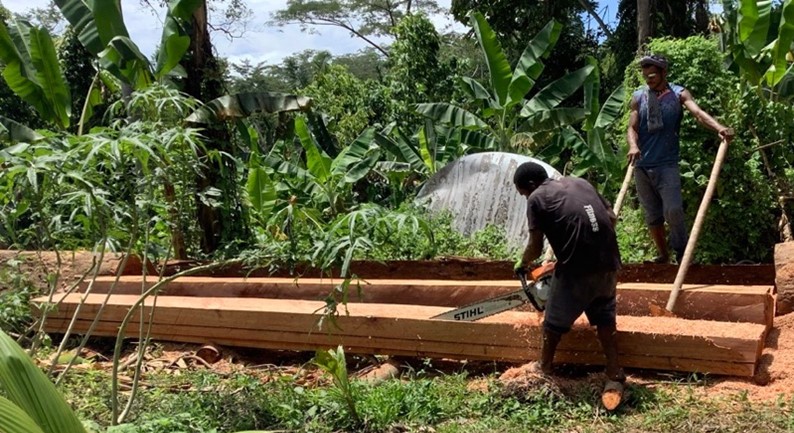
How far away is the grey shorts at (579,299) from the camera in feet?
14.2

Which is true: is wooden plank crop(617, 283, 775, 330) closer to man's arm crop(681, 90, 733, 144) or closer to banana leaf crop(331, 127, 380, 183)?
man's arm crop(681, 90, 733, 144)

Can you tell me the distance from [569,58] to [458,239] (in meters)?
11.4

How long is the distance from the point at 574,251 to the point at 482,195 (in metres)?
5.72

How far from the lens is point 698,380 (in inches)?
176

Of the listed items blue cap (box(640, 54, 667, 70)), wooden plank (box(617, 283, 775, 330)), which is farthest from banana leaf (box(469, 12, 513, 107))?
wooden plank (box(617, 283, 775, 330))

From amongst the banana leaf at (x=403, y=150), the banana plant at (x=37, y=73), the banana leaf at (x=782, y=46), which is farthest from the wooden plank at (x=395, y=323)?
the banana leaf at (x=403, y=150)

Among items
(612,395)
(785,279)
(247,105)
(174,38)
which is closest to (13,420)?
(612,395)

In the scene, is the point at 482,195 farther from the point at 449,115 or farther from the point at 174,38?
the point at 174,38

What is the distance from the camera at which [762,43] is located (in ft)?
23.9

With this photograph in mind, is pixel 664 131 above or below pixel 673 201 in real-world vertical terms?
above

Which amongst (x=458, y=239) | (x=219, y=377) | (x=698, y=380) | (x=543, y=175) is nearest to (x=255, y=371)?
(x=219, y=377)

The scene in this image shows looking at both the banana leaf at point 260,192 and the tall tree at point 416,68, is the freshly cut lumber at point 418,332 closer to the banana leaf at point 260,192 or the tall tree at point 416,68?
the banana leaf at point 260,192

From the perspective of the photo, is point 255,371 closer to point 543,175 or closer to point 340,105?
point 543,175

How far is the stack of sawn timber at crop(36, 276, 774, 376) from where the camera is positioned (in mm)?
4488
